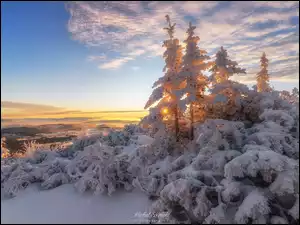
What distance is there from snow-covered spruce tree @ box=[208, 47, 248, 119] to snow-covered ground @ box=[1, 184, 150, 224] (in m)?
5.83

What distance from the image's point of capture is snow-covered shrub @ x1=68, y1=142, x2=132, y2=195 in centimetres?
1098

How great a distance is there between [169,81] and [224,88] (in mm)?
2785

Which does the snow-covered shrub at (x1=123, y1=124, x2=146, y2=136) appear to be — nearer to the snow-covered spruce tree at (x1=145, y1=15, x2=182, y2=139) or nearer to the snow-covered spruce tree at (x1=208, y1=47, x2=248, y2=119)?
the snow-covered spruce tree at (x1=145, y1=15, x2=182, y2=139)

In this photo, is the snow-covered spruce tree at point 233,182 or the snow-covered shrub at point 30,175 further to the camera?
the snow-covered shrub at point 30,175

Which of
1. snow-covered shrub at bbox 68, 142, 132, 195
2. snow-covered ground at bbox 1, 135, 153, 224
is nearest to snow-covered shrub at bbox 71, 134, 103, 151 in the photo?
snow-covered shrub at bbox 68, 142, 132, 195

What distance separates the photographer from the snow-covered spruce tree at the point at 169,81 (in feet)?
44.8

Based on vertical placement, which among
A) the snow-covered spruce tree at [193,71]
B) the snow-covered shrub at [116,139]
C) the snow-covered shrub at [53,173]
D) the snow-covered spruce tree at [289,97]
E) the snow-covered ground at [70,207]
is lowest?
the snow-covered ground at [70,207]

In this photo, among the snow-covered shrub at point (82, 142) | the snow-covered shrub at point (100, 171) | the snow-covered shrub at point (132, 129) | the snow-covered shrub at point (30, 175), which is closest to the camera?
the snow-covered shrub at point (30, 175)

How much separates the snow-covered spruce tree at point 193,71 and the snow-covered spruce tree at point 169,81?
0.50 metres

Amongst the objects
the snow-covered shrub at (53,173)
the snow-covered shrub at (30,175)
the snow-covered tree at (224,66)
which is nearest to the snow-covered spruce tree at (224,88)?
the snow-covered tree at (224,66)

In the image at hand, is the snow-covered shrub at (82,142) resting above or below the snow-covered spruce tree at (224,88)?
below

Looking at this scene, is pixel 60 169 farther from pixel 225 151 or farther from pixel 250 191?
pixel 250 191

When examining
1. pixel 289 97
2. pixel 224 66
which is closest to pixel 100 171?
pixel 224 66

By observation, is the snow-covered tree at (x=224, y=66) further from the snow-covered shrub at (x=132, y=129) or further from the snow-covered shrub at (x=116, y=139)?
the snow-covered shrub at (x=132, y=129)
